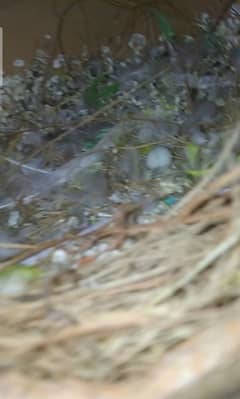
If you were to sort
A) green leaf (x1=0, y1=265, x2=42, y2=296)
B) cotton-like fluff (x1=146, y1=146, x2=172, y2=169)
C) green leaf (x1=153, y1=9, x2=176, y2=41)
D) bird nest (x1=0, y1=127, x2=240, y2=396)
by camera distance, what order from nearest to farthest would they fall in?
bird nest (x1=0, y1=127, x2=240, y2=396), green leaf (x1=0, y1=265, x2=42, y2=296), cotton-like fluff (x1=146, y1=146, x2=172, y2=169), green leaf (x1=153, y1=9, x2=176, y2=41)

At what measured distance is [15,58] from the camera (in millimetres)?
1112

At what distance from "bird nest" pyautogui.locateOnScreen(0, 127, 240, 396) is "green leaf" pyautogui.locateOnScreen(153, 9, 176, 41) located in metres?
0.58

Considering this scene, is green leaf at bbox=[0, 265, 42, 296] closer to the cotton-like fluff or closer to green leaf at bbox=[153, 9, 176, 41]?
the cotton-like fluff

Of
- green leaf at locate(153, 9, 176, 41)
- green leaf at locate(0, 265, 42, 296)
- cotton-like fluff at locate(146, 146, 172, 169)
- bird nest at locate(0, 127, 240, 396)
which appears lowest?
bird nest at locate(0, 127, 240, 396)

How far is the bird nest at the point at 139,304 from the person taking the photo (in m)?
0.47

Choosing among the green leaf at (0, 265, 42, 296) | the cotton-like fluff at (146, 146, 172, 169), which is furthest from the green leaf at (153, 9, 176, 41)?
the green leaf at (0, 265, 42, 296)

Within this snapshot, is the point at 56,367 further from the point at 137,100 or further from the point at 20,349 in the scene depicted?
the point at 137,100

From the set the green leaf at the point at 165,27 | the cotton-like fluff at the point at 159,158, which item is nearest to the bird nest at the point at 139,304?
the cotton-like fluff at the point at 159,158

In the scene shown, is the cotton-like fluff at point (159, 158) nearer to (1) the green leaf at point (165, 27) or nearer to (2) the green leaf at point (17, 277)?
(1) the green leaf at point (165, 27)

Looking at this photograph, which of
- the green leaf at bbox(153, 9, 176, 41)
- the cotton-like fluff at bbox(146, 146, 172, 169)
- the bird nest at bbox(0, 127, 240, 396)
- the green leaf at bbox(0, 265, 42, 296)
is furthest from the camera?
the green leaf at bbox(153, 9, 176, 41)

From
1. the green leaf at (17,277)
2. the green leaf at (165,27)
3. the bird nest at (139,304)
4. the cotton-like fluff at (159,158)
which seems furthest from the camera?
the green leaf at (165,27)

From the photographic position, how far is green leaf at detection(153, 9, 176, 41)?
3.54ft

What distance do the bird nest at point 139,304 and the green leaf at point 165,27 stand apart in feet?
1.92

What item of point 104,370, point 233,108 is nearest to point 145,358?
point 104,370
